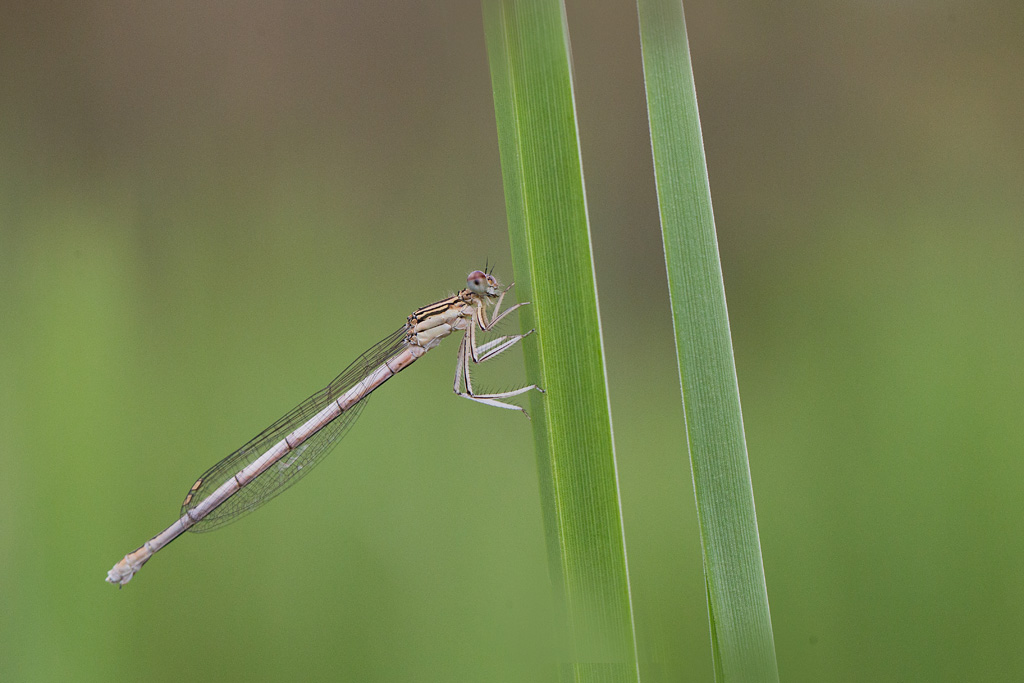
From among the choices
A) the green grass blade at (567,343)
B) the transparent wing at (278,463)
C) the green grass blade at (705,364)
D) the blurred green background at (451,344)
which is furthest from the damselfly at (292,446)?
the green grass blade at (705,364)

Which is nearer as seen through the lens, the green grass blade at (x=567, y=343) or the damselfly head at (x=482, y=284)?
the green grass blade at (x=567, y=343)

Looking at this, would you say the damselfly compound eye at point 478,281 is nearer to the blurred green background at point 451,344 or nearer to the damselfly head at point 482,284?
the damselfly head at point 482,284

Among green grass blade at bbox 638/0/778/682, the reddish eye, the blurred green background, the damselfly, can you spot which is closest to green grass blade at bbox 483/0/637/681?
green grass blade at bbox 638/0/778/682

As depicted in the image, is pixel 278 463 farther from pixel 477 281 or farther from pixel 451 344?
pixel 477 281

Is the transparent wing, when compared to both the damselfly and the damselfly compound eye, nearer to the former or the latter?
the damselfly

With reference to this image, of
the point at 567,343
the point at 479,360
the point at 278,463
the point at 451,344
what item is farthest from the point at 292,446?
the point at 567,343

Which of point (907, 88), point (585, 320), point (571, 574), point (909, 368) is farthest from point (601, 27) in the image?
point (571, 574)
